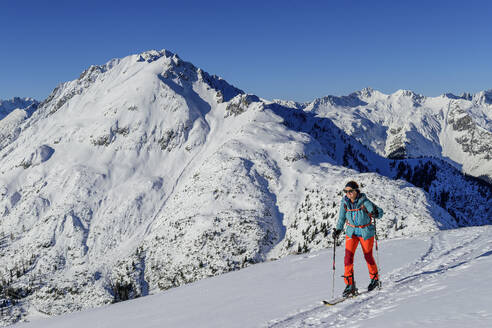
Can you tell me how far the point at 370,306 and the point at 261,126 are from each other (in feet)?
517

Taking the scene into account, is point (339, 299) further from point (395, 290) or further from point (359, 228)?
point (359, 228)

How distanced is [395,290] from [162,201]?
136 metres

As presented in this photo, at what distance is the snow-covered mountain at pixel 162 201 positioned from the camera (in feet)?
352

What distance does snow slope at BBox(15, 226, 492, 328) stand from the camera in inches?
370

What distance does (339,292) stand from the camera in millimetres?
14453

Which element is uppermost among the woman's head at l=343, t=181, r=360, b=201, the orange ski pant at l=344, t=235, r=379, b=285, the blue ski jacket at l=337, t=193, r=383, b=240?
the woman's head at l=343, t=181, r=360, b=201

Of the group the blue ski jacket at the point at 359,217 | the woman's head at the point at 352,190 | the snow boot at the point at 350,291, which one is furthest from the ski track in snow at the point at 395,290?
the woman's head at the point at 352,190

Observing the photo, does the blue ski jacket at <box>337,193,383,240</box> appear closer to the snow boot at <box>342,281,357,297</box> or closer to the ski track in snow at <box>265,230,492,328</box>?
the snow boot at <box>342,281,357,297</box>

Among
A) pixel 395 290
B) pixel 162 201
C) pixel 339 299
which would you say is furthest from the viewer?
pixel 162 201

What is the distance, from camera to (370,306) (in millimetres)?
11359

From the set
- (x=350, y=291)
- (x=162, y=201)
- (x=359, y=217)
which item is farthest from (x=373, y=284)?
(x=162, y=201)

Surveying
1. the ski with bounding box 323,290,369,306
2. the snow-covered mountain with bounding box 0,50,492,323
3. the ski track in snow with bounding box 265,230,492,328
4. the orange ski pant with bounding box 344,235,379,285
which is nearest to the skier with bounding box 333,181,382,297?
the orange ski pant with bounding box 344,235,379,285

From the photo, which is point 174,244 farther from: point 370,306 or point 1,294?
point 370,306

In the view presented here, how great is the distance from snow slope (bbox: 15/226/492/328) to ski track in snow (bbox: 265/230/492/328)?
32mm
